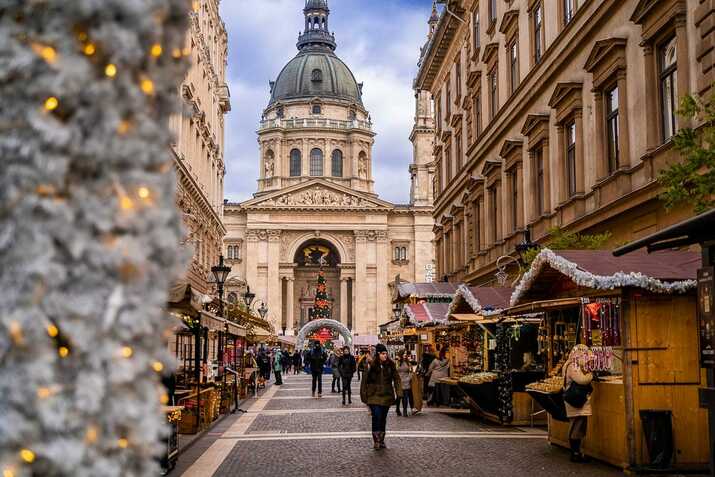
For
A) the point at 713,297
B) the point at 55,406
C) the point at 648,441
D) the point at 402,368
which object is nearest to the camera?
the point at 55,406

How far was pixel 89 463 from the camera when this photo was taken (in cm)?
319

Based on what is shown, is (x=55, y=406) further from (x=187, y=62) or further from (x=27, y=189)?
(x=187, y=62)

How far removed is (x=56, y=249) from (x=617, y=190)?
668 inches

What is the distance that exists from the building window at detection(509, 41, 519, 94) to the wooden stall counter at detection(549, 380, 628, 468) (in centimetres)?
1728

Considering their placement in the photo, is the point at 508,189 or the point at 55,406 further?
the point at 508,189

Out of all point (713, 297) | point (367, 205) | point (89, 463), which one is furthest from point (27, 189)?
point (367, 205)

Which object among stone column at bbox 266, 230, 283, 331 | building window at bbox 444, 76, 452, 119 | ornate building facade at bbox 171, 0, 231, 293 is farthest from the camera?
stone column at bbox 266, 230, 283, 331

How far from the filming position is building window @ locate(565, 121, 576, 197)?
890 inches

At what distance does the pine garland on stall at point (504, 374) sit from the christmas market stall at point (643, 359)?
13.8 feet

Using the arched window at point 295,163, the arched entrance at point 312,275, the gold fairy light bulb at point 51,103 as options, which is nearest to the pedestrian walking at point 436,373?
the gold fairy light bulb at point 51,103

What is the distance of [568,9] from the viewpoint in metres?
22.8

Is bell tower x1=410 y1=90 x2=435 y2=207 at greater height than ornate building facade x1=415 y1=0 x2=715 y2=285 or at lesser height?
greater

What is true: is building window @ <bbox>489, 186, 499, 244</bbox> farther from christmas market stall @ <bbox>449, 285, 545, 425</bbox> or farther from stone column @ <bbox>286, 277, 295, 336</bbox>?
stone column @ <bbox>286, 277, 295, 336</bbox>

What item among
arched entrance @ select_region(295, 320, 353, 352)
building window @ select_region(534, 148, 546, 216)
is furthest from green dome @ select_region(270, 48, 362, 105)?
building window @ select_region(534, 148, 546, 216)
